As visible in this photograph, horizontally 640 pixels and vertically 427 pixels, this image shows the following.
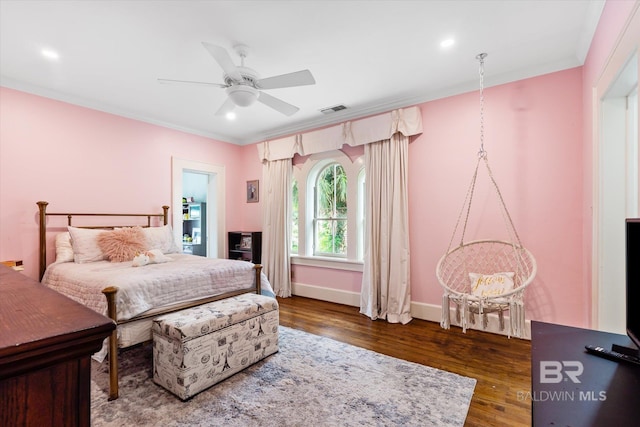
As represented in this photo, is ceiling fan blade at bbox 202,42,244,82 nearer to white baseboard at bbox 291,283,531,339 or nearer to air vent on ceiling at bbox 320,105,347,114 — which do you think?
air vent on ceiling at bbox 320,105,347,114

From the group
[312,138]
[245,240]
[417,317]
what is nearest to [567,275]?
[417,317]

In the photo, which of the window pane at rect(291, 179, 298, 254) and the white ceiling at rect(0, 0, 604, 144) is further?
the window pane at rect(291, 179, 298, 254)

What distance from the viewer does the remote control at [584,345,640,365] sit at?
1062 mm

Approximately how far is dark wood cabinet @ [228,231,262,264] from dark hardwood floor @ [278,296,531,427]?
1332 mm

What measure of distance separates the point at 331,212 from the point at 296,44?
249 centimetres

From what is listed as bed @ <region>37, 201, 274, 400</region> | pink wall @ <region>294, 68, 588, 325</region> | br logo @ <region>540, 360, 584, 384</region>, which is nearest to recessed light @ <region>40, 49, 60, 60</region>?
bed @ <region>37, 201, 274, 400</region>

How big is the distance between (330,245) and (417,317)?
1601 mm

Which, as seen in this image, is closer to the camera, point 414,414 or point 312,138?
point 414,414

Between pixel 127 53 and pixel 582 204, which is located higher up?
pixel 127 53

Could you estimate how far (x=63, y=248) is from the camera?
10.6ft

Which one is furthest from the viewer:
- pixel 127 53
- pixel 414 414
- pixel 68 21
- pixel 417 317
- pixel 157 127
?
pixel 157 127

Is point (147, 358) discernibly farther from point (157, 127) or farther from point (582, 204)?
point (582, 204)

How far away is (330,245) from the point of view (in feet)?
14.9

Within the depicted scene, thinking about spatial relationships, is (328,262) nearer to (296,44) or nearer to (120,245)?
(120,245)
